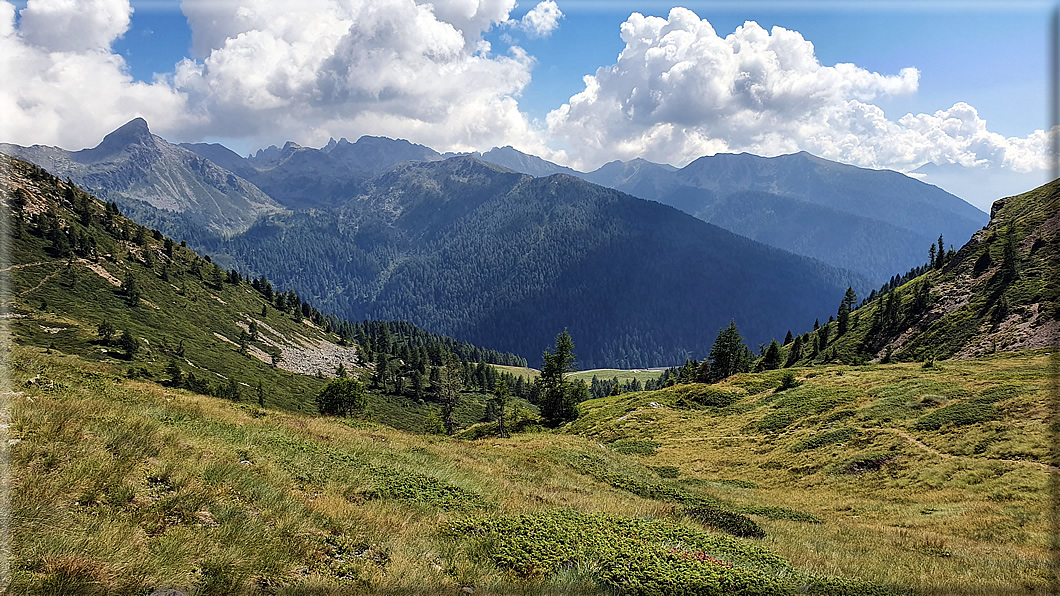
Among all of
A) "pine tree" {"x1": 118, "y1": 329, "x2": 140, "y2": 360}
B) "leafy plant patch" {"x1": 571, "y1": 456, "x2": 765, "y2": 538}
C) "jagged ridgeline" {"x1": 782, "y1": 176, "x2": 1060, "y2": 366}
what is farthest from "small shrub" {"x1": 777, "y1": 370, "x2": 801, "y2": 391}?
"pine tree" {"x1": 118, "y1": 329, "x2": 140, "y2": 360}

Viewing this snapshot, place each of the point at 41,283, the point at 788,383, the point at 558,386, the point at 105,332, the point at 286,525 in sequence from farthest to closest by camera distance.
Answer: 1. the point at 41,283
2. the point at 105,332
3. the point at 558,386
4. the point at 788,383
5. the point at 286,525

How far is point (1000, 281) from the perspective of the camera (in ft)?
321

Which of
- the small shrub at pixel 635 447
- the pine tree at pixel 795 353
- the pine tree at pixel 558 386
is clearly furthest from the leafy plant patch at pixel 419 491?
the pine tree at pixel 795 353

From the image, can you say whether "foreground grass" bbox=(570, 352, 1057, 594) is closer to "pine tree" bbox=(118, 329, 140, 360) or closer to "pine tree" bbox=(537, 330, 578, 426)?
"pine tree" bbox=(537, 330, 578, 426)

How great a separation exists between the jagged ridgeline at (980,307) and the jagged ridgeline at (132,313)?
456ft

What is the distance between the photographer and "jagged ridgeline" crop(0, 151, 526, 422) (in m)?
106

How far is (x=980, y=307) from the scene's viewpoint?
93.5 metres

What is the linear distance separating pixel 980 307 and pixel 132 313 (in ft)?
738

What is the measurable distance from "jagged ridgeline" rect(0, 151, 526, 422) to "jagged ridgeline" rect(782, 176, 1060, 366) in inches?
5469

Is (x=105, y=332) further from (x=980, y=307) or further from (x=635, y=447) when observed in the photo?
(x=980, y=307)

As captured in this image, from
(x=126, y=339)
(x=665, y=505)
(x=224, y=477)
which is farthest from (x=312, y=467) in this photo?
(x=126, y=339)

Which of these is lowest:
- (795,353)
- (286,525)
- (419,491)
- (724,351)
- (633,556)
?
(419,491)

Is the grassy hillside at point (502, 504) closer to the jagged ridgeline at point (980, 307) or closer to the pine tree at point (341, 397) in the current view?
the pine tree at point (341, 397)

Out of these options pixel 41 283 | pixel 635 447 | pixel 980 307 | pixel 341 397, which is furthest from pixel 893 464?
pixel 41 283
